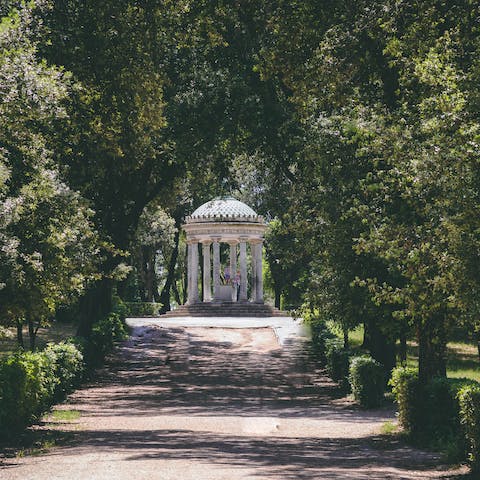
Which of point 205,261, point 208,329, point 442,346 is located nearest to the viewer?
point 442,346

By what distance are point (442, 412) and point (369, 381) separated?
25.3ft

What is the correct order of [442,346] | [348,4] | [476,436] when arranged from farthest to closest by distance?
[348,4] → [442,346] → [476,436]

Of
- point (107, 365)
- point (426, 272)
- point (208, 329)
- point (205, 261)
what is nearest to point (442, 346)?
point (426, 272)

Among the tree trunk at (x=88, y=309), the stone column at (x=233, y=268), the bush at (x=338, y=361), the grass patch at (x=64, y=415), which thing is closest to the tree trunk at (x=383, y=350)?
the bush at (x=338, y=361)

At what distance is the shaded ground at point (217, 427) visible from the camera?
1341 cm

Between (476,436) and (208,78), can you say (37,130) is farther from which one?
(476,436)

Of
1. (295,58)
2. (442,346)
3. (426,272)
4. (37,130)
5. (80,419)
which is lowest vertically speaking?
(80,419)

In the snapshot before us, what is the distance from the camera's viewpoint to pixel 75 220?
21047 mm

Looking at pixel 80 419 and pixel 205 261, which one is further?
pixel 205 261

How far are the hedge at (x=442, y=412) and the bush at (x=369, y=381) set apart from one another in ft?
16.1

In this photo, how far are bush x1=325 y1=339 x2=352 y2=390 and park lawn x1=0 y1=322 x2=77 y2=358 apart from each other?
1124 cm

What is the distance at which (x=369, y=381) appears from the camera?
79.3 feet

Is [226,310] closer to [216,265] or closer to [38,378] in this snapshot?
[216,265]

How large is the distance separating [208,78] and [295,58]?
6.87 metres
